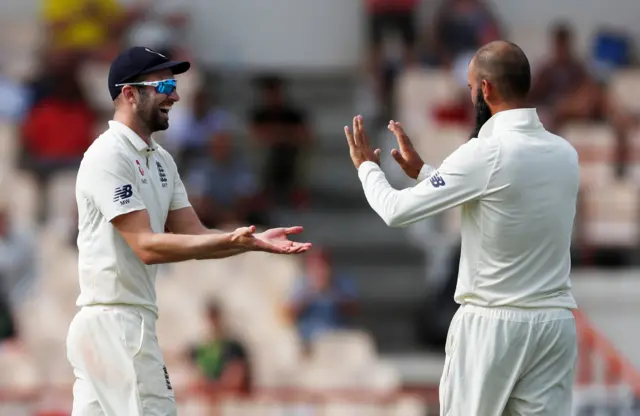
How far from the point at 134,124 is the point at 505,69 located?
160 cm

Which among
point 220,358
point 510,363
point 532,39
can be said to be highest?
point 532,39

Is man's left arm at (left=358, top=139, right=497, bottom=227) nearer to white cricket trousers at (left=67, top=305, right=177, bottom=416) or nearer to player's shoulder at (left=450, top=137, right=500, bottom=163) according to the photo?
player's shoulder at (left=450, top=137, right=500, bottom=163)

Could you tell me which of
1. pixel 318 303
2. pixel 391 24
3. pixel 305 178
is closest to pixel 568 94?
pixel 391 24

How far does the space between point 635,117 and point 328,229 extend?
12.0 feet

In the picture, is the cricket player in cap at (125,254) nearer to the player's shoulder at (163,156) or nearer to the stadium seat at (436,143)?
the player's shoulder at (163,156)

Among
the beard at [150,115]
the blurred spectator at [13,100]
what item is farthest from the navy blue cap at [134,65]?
the blurred spectator at [13,100]

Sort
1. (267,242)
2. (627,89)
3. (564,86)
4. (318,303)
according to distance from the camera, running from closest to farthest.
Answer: (267,242) < (318,303) < (564,86) < (627,89)

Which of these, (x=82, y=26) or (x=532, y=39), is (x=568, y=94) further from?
(x=82, y=26)

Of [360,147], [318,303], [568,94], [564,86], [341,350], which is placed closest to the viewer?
[360,147]

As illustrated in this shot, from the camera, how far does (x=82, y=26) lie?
15969 millimetres

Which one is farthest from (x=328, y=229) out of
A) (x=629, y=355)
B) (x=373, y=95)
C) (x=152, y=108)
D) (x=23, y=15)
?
(x=152, y=108)

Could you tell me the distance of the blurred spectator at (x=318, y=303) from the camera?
492 inches

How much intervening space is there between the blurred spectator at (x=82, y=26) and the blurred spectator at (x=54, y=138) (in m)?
1.66

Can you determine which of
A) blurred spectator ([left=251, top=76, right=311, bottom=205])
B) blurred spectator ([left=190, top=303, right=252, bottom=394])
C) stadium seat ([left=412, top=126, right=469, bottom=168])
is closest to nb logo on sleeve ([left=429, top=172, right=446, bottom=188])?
blurred spectator ([left=190, top=303, right=252, bottom=394])
